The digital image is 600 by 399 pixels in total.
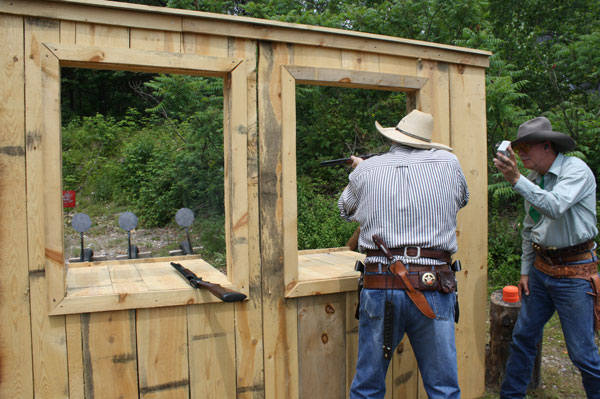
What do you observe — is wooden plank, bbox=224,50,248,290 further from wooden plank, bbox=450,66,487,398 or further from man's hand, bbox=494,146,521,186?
wooden plank, bbox=450,66,487,398

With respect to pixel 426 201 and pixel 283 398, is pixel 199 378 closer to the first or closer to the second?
pixel 283 398

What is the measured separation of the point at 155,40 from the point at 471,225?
2.51m

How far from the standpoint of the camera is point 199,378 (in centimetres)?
276

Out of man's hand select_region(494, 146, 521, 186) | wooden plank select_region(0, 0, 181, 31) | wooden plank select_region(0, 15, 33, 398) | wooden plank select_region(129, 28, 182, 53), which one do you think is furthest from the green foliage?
wooden plank select_region(0, 15, 33, 398)

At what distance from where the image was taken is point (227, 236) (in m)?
2.92

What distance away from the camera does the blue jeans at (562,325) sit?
9.46 ft

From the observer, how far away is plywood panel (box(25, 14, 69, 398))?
242 centimetres

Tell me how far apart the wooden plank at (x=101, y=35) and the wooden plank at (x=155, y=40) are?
0.04 m

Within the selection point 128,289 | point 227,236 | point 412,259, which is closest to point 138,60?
point 227,236

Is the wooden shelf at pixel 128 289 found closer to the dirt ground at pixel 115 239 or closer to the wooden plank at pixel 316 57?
the wooden plank at pixel 316 57

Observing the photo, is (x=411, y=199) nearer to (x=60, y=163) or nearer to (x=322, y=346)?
(x=322, y=346)

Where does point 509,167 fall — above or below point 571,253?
above

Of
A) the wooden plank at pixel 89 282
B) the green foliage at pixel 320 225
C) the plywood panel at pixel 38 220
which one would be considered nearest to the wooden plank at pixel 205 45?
the plywood panel at pixel 38 220

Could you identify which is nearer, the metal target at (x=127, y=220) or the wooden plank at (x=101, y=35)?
the wooden plank at (x=101, y=35)
